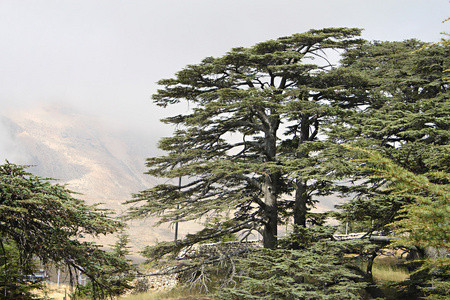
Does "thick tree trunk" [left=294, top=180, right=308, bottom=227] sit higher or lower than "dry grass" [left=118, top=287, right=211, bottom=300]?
higher

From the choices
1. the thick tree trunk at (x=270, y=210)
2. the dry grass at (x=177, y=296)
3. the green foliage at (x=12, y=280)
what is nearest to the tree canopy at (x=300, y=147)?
the thick tree trunk at (x=270, y=210)

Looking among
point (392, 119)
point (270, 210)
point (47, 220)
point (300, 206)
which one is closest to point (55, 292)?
point (270, 210)

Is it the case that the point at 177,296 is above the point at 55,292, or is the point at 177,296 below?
above

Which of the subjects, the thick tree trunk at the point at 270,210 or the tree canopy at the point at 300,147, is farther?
the thick tree trunk at the point at 270,210

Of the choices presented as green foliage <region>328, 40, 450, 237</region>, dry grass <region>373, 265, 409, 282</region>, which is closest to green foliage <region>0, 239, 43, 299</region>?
green foliage <region>328, 40, 450, 237</region>

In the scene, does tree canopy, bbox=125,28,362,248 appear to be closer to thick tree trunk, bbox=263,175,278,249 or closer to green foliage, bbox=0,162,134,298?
thick tree trunk, bbox=263,175,278,249

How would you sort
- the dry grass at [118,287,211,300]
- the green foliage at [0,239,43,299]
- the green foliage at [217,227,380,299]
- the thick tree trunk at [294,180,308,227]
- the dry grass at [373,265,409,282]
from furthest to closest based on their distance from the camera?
the dry grass at [373,265,409,282], the thick tree trunk at [294,180,308,227], the dry grass at [118,287,211,300], the green foliage at [217,227,380,299], the green foliage at [0,239,43,299]

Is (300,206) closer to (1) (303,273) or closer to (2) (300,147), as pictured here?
(2) (300,147)

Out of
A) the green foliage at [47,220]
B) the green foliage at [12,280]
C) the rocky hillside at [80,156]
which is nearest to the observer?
the green foliage at [47,220]

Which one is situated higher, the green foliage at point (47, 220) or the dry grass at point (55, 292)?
the green foliage at point (47, 220)

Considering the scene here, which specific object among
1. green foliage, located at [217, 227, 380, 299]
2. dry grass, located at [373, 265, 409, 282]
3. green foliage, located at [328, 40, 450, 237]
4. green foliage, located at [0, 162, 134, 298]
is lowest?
dry grass, located at [373, 265, 409, 282]

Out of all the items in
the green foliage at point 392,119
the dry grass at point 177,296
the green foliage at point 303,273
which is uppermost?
the green foliage at point 392,119

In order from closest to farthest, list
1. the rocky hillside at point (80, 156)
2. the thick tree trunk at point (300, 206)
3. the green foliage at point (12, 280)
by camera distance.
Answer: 1. the green foliage at point (12, 280)
2. the thick tree trunk at point (300, 206)
3. the rocky hillside at point (80, 156)

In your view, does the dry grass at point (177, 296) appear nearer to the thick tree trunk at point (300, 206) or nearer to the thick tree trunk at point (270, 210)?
the thick tree trunk at point (270, 210)
